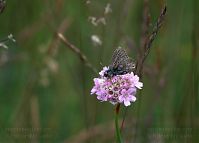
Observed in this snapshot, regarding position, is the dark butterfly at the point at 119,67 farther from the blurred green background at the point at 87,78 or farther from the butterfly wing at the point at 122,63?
the blurred green background at the point at 87,78

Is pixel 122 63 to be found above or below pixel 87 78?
below

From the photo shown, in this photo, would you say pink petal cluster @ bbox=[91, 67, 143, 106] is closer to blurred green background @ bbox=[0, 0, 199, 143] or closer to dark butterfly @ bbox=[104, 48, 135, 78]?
dark butterfly @ bbox=[104, 48, 135, 78]

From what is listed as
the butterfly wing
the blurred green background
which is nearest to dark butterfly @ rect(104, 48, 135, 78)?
the butterfly wing

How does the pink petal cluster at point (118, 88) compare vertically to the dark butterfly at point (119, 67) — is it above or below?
below

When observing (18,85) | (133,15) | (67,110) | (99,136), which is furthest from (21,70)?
(99,136)

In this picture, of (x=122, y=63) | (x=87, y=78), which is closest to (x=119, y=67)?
A: (x=122, y=63)

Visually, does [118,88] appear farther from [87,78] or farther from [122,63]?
[87,78]

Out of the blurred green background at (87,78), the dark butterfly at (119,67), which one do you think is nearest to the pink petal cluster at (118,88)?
the dark butterfly at (119,67)
